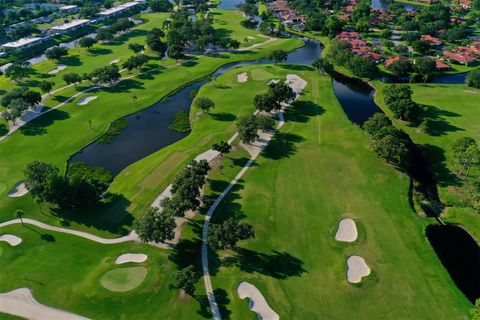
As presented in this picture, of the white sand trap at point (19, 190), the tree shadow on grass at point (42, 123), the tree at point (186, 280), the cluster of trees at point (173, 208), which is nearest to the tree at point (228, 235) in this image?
the tree at point (186, 280)

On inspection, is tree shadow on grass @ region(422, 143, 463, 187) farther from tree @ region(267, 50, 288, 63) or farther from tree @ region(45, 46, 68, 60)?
tree @ region(45, 46, 68, 60)

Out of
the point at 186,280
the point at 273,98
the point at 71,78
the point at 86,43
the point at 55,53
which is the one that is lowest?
the point at 186,280

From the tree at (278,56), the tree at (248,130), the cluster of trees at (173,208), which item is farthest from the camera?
the tree at (278,56)

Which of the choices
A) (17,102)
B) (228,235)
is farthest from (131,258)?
(17,102)

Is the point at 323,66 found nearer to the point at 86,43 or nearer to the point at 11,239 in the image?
the point at 86,43

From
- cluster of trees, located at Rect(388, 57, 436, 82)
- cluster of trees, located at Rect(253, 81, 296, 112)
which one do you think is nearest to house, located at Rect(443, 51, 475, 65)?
cluster of trees, located at Rect(388, 57, 436, 82)

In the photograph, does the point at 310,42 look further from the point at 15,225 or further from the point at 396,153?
the point at 15,225

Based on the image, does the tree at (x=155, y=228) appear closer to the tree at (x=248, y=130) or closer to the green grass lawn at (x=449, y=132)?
the tree at (x=248, y=130)
